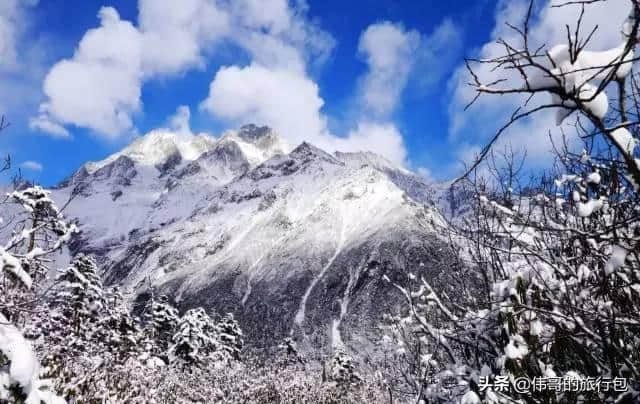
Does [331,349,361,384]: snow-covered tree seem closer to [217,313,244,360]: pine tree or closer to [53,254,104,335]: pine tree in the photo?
[217,313,244,360]: pine tree

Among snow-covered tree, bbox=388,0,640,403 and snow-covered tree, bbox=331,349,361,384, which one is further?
snow-covered tree, bbox=331,349,361,384

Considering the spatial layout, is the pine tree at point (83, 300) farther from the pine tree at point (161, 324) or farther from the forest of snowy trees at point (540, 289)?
the forest of snowy trees at point (540, 289)

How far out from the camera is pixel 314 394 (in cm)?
1992

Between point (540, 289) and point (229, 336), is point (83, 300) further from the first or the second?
point (540, 289)

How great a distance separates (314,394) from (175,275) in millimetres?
135394

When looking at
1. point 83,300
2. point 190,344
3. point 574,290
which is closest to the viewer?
point 574,290

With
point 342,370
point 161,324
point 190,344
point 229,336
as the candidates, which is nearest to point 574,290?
point 342,370

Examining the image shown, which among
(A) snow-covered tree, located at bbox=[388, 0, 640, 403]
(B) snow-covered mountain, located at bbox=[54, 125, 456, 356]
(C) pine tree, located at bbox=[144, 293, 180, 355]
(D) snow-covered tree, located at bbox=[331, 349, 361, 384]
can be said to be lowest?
(A) snow-covered tree, located at bbox=[388, 0, 640, 403]

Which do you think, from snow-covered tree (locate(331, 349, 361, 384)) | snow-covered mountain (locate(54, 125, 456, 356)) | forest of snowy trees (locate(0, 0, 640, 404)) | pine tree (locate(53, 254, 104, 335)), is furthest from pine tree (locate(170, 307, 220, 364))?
snow-covered mountain (locate(54, 125, 456, 356))

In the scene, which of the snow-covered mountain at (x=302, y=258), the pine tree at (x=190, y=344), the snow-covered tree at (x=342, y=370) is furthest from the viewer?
the snow-covered mountain at (x=302, y=258)

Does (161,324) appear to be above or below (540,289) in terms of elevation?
above

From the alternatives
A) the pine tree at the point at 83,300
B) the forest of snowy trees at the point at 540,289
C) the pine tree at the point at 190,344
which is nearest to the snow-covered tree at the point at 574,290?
the forest of snowy trees at the point at 540,289

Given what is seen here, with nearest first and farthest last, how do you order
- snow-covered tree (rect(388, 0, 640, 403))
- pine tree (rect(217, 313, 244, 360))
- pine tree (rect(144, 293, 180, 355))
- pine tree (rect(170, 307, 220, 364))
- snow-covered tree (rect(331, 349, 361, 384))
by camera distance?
snow-covered tree (rect(388, 0, 640, 403))
snow-covered tree (rect(331, 349, 361, 384))
pine tree (rect(170, 307, 220, 364))
pine tree (rect(144, 293, 180, 355))
pine tree (rect(217, 313, 244, 360))

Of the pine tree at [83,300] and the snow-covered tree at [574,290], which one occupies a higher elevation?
the pine tree at [83,300]
